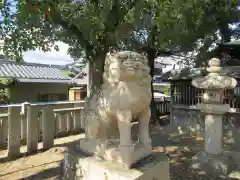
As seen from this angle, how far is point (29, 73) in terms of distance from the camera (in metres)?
11.1

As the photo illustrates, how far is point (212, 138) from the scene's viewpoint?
5.16m

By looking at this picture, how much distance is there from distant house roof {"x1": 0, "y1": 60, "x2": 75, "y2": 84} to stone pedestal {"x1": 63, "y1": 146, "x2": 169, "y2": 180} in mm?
7315

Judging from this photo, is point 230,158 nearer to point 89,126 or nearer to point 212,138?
point 212,138

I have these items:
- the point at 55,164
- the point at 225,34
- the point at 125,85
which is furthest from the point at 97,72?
the point at 225,34

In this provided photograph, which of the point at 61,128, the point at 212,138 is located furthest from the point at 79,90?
the point at 212,138

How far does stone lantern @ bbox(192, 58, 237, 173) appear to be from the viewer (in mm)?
4988

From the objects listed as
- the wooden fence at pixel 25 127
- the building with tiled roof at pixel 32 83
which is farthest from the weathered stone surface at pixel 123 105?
the building with tiled roof at pixel 32 83

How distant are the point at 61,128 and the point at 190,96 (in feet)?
17.7

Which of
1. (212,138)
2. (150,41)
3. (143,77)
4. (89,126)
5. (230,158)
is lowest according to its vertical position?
(230,158)

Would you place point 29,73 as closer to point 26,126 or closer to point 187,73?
point 26,126

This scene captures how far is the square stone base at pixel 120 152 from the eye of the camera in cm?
266

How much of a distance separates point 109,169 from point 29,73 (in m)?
9.70

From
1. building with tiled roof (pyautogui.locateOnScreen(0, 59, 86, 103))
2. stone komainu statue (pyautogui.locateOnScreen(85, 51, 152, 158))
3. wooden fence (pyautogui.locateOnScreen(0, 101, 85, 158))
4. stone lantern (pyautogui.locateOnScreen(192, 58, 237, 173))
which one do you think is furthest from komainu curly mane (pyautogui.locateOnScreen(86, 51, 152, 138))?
building with tiled roof (pyautogui.locateOnScreen(0, 59, 86, 103))

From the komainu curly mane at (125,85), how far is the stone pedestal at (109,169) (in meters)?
0.62
